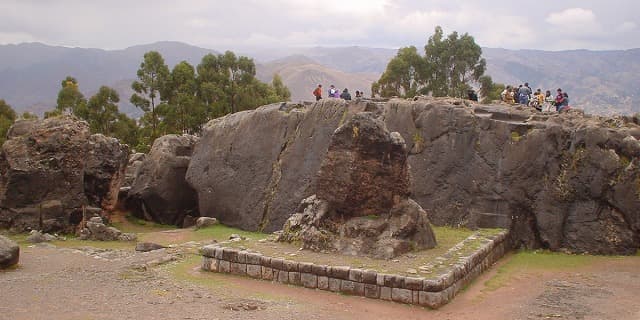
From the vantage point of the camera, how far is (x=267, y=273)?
1501 centimetres

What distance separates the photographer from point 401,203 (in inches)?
643

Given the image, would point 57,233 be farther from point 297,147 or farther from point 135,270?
point 297,147

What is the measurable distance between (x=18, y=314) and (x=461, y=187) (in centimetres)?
1416

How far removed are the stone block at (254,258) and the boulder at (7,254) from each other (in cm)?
655

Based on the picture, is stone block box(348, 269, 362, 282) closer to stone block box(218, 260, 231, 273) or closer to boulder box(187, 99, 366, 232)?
stone block box(218, 260, 231, 273)

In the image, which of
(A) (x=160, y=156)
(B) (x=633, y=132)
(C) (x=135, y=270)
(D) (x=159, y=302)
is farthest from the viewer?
(A) (x=160, y=156)

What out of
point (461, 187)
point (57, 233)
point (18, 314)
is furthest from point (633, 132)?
point (57, 233)

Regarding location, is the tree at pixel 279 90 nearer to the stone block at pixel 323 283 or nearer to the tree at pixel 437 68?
the tree at pixel 437 68

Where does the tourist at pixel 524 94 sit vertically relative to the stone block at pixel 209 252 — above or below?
above

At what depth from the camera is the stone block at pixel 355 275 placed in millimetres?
13555

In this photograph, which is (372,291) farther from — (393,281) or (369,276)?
(393,281)

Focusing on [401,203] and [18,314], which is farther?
[401,203]

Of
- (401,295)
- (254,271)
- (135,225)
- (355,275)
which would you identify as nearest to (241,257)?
(254,271)

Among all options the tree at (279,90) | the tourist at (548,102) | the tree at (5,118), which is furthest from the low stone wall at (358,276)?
the tree at (279,90)
